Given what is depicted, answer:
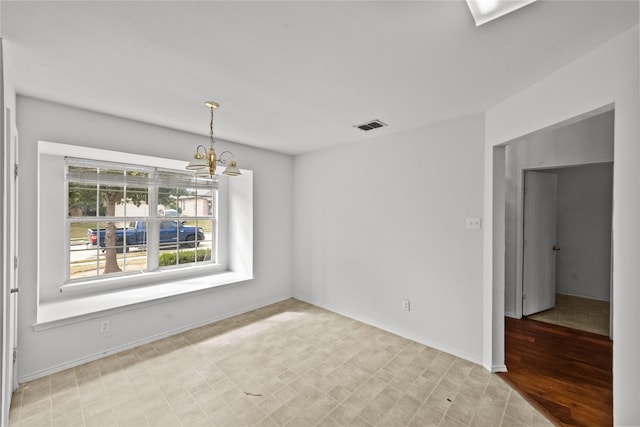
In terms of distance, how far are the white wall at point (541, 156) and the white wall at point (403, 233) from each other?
810mm

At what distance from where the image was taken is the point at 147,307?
3062 mm

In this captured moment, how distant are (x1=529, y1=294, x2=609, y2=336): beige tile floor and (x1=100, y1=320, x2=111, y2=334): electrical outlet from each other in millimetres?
5234

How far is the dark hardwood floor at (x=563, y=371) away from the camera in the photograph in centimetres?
200

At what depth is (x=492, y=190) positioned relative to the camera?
8.25 feet

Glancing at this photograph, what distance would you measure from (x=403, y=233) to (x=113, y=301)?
11.1ft

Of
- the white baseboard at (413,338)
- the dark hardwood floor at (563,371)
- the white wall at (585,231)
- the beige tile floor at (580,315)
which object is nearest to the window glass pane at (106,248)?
the white baseboard at (413,338)

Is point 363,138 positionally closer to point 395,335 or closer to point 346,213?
point 346,213

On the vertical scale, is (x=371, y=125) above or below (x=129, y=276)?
above

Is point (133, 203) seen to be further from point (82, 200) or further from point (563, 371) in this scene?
point (563, 371)

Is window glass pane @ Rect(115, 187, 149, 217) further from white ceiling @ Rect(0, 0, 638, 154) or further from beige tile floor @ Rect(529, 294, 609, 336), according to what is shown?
beige tile floor @ Rect(529, 294, 609, 336)

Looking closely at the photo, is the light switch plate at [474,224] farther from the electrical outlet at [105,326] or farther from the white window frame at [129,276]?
the electrical outlet at [105,326]

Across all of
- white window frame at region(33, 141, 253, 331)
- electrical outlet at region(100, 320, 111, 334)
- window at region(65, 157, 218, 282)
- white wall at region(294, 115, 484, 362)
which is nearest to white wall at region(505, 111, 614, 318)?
white wall at region(294, 115, 484, 362)

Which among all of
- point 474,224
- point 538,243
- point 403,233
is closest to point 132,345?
point 403,233

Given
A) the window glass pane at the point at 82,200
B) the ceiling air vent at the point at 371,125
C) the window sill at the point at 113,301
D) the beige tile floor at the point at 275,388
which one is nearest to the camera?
the beige tile floor at the point at 275,388
